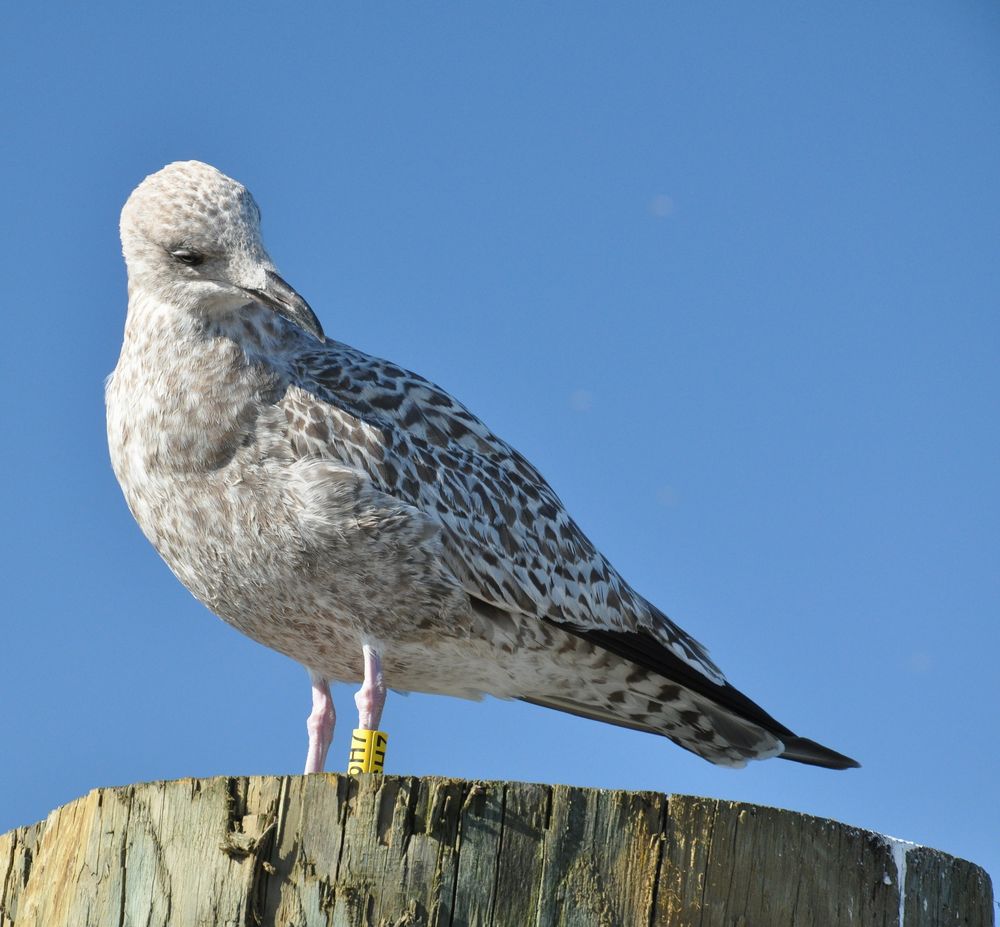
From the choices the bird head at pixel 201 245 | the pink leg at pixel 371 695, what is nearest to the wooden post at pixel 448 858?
the pink leg at pixel 371 695

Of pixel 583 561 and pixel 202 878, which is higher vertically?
pixel 583 561

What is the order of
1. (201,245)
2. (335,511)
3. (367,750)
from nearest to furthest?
(367,750), (335,511), (201,245)

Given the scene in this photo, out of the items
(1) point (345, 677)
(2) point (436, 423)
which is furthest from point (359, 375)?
(1) point (345, 677)

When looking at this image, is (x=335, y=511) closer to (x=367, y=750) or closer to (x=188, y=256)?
(x=367, y=750)

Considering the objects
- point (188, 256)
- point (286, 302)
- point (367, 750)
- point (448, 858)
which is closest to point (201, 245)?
point (188, 256)

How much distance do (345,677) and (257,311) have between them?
1.75 m

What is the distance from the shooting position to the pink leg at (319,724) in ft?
20.8

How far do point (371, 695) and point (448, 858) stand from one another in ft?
8.00

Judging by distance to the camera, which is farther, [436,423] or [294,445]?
[436,423]

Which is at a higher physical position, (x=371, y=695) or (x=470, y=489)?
(x=470, y=489)

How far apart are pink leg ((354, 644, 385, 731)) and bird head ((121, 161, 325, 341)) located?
141 centimetres

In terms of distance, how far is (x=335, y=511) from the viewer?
5719 millimetres

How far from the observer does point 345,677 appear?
6523 millimetres

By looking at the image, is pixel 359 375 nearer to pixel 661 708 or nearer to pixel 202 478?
pixel 202 478
